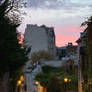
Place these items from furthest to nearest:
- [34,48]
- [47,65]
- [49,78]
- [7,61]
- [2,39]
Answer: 1. [34,48]
2. [47,65]
3. [49,78]
4. [7,61]
5. [2,39]

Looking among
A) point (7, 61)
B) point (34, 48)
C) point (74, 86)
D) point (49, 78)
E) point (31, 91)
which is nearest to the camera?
point (7, 61)

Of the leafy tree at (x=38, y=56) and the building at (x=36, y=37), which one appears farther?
the building at (x=36, y=37)

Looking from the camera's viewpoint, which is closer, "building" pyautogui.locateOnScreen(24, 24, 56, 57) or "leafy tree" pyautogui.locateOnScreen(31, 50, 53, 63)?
"leafy tree" pyautogui.locateOnScreen(31, 50, 53, 63)

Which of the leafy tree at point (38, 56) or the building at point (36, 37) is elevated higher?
the building at point (36, 37)

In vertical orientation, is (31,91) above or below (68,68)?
below

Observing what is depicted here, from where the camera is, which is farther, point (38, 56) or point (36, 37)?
→ point (36, 37)

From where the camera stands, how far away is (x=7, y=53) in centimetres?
2161

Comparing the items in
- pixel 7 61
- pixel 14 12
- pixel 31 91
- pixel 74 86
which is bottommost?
pixel 31 91

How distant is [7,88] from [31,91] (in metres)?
38.6

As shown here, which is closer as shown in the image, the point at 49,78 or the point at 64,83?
the point at 64,83

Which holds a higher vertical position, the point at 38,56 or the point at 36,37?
the point at 36,37

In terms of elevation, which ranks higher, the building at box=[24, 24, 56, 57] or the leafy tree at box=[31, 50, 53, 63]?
the building at box=[24, 24, 56, 57]

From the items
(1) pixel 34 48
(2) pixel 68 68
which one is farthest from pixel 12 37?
(1) pixel 34 48

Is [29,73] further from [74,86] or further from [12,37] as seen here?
[12,37]
